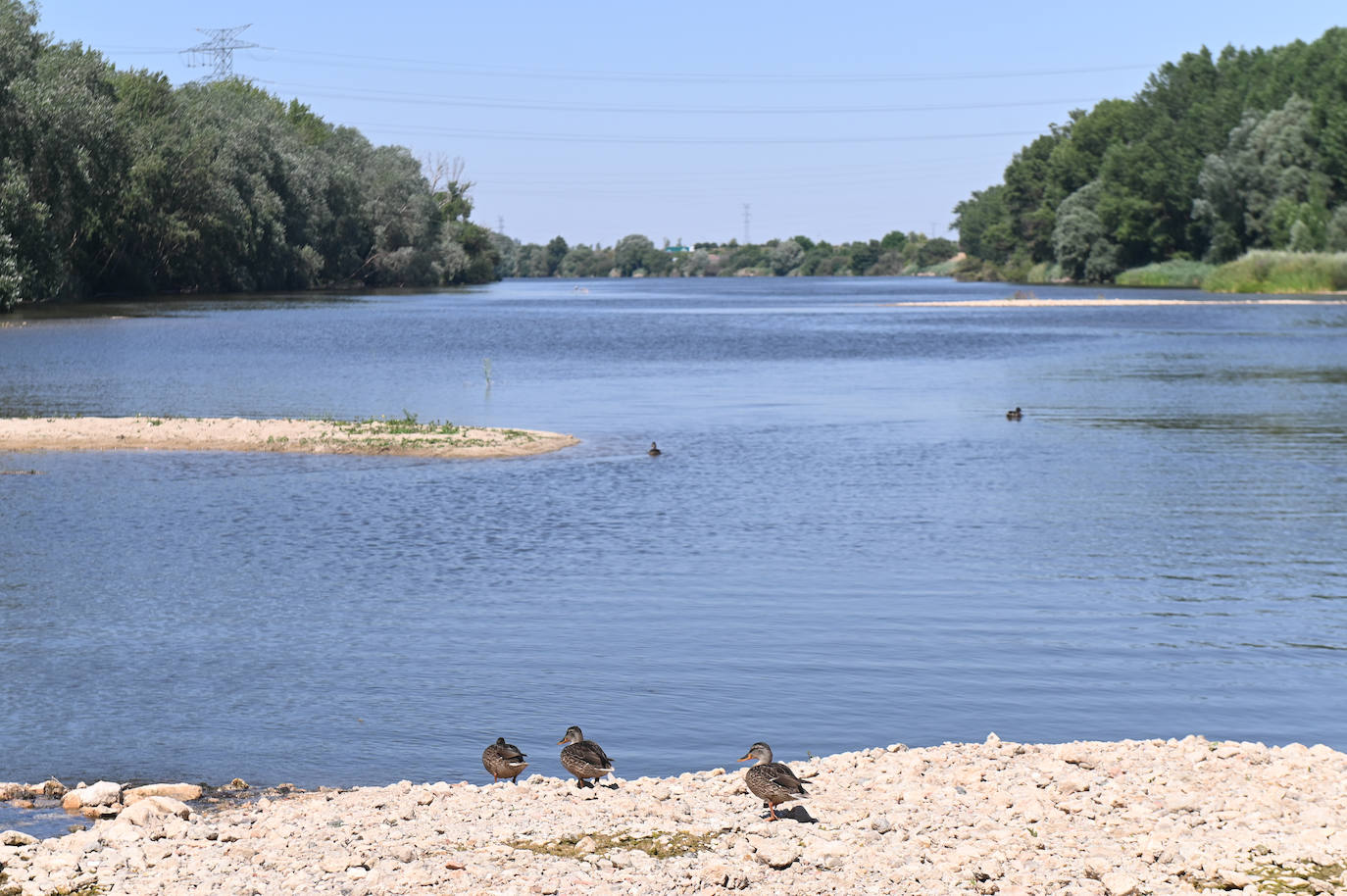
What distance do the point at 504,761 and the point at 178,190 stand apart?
384 feet

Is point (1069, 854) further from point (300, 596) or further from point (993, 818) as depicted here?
point (300, 596)

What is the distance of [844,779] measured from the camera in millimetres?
11188

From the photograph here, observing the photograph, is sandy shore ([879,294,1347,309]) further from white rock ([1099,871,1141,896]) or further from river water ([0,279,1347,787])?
white rock ([1099,871,1141,896])

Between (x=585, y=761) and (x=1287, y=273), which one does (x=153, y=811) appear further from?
(x=1287, y=273)

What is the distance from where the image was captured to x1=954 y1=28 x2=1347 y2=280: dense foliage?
148m

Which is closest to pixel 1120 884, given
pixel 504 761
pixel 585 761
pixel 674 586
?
pixel 585 761

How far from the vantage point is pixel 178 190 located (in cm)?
11938

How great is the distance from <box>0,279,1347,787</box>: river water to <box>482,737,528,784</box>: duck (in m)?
1.13

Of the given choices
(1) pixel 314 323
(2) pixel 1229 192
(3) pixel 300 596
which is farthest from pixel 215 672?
(2) pixel 1229 192

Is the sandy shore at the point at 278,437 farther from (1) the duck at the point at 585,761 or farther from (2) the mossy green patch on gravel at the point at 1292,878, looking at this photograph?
(2) the mossy green patch on gravel at the point at 1292,878

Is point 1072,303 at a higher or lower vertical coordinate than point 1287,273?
lower

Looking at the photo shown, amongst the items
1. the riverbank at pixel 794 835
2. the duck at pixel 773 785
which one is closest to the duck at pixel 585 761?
the riverbank at pixel 794 835

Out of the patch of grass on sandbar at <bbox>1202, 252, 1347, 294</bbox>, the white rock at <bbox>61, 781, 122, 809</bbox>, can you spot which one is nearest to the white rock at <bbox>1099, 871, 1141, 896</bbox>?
the white rock at <bbox>61, 781, 122, 809</bbox>

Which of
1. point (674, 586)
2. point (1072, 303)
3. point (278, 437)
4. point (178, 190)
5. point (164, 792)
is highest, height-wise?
point (178, 190)
